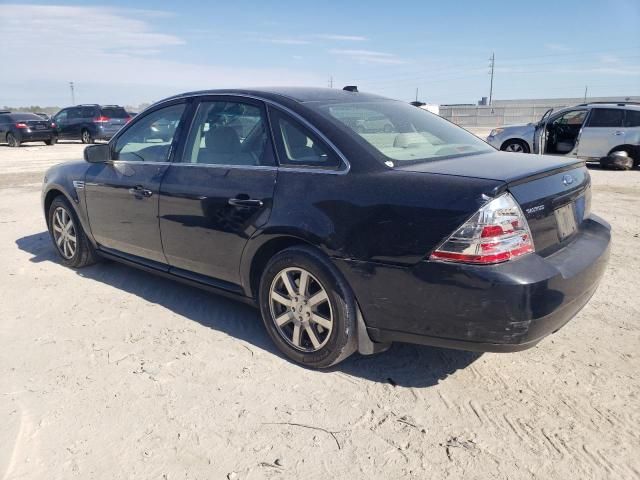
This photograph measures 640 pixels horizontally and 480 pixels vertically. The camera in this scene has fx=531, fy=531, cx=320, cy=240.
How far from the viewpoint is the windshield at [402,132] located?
3.14 metres

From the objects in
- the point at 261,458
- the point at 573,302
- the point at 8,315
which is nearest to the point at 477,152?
the point at 573,302

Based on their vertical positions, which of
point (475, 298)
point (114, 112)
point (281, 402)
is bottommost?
point (281, 402)

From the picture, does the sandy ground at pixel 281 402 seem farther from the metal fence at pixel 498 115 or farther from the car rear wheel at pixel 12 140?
the metal fence at pixel 498 115

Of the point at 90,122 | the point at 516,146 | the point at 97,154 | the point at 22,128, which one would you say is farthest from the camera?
the point at 90,122

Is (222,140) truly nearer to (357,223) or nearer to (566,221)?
(357,223)

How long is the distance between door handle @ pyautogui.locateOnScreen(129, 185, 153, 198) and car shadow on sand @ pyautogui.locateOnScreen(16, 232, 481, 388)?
0.89 metres

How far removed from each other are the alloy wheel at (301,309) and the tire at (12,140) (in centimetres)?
2310

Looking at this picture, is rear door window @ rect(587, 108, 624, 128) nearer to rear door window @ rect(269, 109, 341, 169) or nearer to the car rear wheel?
rear door window @ rect(269, 109, 341, 169)

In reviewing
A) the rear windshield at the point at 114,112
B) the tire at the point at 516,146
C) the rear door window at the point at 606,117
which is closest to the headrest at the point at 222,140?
the tire at the point at 516,146

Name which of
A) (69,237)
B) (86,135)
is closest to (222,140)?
(69,237)

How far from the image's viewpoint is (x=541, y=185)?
2.77 m

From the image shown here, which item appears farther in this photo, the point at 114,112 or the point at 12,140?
the point at 114,112

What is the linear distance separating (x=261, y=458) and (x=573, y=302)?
1.75 m

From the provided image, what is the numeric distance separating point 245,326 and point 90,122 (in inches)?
855
